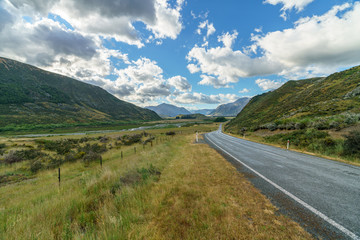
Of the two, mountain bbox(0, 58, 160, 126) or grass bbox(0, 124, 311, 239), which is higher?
mountain bbox(0, 58, 160, 126)

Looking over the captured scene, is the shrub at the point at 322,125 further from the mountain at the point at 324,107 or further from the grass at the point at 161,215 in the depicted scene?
the grass at the point at 161,215

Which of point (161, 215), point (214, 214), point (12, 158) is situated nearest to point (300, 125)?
point (214, 214)

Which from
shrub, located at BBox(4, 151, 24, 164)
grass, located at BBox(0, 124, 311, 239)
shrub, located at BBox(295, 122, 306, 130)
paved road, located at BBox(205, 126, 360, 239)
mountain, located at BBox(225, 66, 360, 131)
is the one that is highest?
mountain, located at BBox(225, 66, 360, 131)

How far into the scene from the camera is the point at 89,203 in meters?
4.32

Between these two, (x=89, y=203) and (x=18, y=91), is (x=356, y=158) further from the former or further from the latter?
(x=18, y=91)

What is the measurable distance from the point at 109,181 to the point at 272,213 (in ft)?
19.4

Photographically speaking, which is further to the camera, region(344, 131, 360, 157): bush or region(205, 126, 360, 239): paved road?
region(344, 131, 360, 157): bush

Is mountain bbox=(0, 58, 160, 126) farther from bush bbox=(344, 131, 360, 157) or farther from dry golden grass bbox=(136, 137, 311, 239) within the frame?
bush bbox=(344, 131, 360, 157)

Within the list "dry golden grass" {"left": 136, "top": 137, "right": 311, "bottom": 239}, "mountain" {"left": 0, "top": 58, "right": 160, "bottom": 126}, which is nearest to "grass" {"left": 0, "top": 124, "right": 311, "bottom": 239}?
"dry golden grass" {"left": 136, "top": 137, "right": 311, "bottom": 239}

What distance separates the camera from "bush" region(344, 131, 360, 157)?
9.26 metres

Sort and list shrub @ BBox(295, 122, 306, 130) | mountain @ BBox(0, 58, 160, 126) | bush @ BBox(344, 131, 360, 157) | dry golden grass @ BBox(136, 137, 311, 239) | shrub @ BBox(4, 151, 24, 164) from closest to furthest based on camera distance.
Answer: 1. dry golden grass @ BBox(136, 137, 311, 239)
2. bush @ BBox(344, 131, 360, 157)
3. shrub @ BBox(4, 151, 24, 164)
4. shrub @ BBox(295, 122, 306, 130)
5. mountain @ BBox(0, 58, 160, 126)

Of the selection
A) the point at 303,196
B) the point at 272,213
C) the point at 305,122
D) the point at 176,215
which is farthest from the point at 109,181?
the point at 305,122

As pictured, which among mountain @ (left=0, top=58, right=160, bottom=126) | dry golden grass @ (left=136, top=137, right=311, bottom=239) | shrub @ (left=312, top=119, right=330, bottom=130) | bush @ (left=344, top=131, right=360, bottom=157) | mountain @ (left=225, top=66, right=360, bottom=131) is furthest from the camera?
mountain @ (left=0, top=58, right=160, bottom=126)

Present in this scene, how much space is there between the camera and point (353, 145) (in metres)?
9.52
